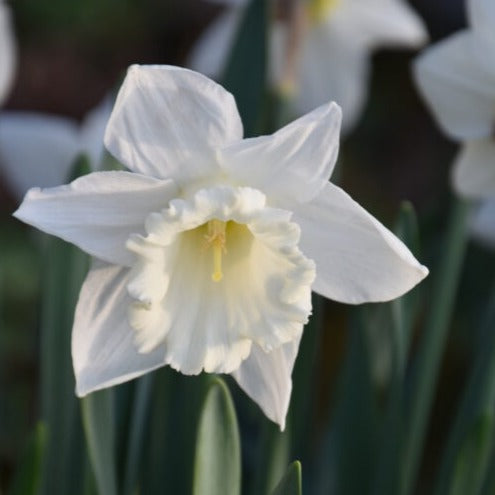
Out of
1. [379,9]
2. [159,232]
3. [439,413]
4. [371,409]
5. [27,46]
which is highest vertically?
[159,232]

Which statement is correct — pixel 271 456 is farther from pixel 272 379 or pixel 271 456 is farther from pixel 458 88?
pixel 458 88

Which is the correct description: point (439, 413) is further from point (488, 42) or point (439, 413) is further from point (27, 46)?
point (27, 46)

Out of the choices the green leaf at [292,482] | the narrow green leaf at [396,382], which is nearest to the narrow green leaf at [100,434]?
the green leaf at [292,482]

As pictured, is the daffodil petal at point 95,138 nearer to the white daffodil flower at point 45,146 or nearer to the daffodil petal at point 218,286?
the white daffodil flower at point 45,146

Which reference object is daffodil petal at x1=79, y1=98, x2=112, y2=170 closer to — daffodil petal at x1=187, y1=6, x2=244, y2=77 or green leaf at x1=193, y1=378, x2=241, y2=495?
daffodil petal at x1=187, y1=6, x2=244, y2=77

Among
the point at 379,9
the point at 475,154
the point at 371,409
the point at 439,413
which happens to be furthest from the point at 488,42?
the point at 439,413

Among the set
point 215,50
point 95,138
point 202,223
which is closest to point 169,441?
point 202,223
